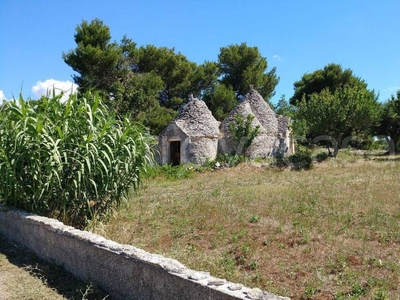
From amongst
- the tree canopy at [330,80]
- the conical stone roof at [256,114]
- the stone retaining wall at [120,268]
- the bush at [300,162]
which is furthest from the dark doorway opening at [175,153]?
the tree canopy at [330,80]

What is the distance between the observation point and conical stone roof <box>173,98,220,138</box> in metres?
19.4

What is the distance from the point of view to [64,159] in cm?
657

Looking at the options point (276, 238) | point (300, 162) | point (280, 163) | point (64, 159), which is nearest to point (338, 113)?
point (300, 162)

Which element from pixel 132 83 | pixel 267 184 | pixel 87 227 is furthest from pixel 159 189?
pixel 132 83

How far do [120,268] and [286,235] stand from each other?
3.13 meters

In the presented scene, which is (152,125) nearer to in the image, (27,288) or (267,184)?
(267,184)

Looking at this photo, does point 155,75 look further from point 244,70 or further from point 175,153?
point 244,70

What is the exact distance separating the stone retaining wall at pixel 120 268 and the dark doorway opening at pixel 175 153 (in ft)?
47.7

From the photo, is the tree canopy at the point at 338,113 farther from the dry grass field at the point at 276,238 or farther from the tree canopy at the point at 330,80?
the tree canopy at the point at 330,80

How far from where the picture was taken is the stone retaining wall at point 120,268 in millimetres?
3299

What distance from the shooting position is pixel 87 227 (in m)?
6.68

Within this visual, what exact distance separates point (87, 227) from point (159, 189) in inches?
247

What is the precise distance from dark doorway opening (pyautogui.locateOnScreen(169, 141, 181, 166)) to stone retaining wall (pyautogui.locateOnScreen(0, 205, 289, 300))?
1453cm

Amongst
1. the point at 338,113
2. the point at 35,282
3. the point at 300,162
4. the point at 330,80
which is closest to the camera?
the point at 35,282
